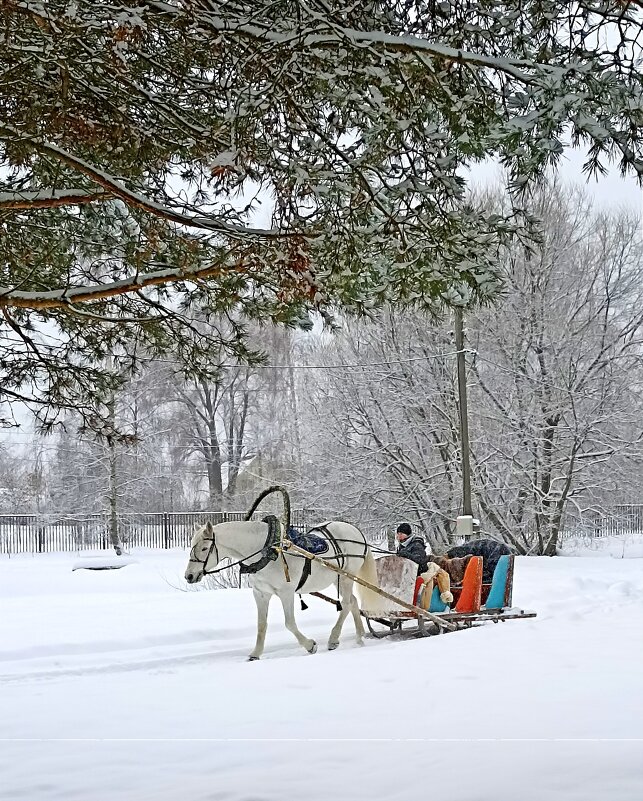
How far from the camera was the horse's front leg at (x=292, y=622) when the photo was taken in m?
9.80

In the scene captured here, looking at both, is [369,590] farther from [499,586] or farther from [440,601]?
[499,586]

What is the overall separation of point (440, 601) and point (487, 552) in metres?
1.05

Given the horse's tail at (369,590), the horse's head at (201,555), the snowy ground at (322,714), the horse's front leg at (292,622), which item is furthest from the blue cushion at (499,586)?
the horse's head at (201,555)

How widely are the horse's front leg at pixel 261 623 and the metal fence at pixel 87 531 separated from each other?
2320 centimetres

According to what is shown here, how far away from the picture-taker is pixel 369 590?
10.7 metres

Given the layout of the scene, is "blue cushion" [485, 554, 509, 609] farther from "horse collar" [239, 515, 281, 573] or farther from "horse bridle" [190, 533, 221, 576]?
"horse bridle" [190, 533, 221, 576]

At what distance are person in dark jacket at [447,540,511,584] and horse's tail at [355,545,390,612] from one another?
1.30 m

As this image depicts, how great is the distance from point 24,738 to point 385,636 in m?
6.23

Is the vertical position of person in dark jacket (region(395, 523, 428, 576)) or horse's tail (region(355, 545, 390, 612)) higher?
person in dark jacket (region(395, 523, 428, 576))

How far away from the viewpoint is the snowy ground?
4.45 metres

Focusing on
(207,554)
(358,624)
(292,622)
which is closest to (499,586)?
(358,624)

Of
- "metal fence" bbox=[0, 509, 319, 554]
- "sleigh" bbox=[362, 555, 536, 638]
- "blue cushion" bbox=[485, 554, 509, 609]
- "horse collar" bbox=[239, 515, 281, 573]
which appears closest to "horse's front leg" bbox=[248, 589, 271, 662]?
"horse collar" bbox=[239, 515, 281, 573]

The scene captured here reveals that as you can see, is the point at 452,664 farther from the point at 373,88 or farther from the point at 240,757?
the point at 373,88

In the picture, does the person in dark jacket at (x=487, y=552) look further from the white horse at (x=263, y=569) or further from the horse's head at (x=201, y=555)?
Answer: the horse's head at (x=201, y=555)
